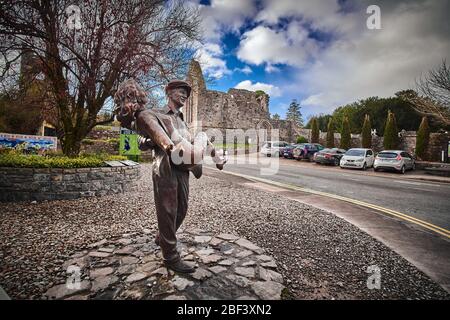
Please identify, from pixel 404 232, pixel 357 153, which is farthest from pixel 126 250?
pixel 357 153

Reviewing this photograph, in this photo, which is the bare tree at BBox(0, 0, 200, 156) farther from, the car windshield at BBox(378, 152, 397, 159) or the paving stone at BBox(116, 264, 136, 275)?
the car windshield at BBox(378, 152, 397, 159)

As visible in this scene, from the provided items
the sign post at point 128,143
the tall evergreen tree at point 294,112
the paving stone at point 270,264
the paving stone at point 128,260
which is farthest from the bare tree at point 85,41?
the tall evergreen tree at point 294,112

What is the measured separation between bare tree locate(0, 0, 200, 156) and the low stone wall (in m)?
2.25

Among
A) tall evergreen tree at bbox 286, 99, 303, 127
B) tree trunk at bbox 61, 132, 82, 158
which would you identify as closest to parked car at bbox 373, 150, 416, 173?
tree trunk at bbox 61, 132, 82, 158

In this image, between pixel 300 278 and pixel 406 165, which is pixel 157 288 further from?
pixel 406 165

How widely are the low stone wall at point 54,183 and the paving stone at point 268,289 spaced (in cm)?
592

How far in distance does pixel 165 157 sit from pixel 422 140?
30.0 m

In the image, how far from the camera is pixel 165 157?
8.19 ft

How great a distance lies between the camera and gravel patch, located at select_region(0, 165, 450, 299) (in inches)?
102

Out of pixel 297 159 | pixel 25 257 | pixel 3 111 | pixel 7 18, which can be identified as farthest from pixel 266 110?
pixel 25 257

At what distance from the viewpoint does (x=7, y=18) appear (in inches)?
234

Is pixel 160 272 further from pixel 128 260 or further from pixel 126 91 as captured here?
pixel 126 91

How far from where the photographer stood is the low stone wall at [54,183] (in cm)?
590

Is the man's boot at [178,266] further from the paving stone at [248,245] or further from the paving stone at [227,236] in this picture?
the paving stone at [227,236]
